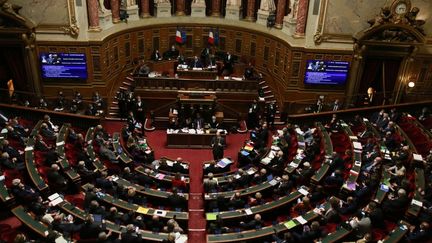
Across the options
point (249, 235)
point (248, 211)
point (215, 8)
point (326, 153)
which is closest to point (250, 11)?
point (215, 8)

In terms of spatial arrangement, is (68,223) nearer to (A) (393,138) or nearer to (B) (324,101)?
(A) (393,138)

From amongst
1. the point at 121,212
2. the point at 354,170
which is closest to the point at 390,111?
the point at 354,170

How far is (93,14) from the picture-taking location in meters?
18.6

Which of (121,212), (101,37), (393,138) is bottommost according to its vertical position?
(121,212)

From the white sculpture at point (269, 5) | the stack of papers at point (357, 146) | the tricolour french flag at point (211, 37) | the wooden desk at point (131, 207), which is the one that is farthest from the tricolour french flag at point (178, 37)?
the wooden desk at point (131, 207)

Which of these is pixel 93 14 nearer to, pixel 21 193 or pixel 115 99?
pixel 115 99

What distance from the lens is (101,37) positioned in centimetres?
1878

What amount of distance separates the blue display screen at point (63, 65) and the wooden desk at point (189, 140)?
531cm

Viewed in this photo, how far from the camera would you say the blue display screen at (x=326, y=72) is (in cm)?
1869

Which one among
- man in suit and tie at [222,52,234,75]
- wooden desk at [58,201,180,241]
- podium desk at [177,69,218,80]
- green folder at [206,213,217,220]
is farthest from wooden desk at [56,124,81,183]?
man in suit and tie at [222,52,234,75]

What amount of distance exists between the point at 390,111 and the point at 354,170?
6019 millimetres

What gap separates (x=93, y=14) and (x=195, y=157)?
26.8ft

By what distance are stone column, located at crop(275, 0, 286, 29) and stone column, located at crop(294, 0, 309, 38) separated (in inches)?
78.2

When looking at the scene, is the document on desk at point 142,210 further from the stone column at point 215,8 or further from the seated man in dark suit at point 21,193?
the stone column at point 215,8
